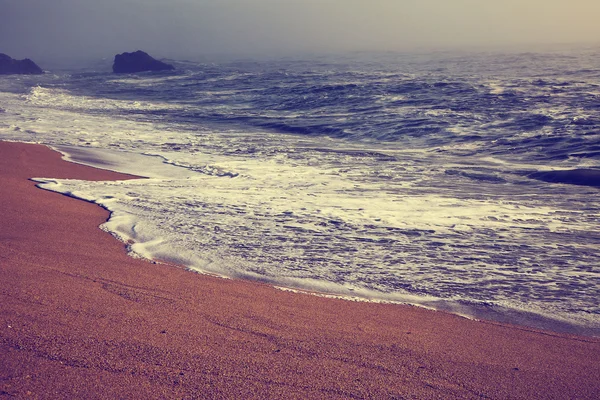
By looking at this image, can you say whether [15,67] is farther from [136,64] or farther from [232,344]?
[232,344]

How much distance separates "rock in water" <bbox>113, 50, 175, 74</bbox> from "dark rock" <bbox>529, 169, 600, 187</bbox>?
49287 millimetres

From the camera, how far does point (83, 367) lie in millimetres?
3344

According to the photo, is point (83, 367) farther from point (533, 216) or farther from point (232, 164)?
point (232, 164)

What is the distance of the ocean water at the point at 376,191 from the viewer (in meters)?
5.89

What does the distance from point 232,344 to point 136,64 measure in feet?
186

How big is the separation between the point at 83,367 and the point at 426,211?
20.6 feet

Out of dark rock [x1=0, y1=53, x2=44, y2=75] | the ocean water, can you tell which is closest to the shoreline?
the ocean water

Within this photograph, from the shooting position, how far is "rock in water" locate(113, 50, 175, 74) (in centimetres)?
5591

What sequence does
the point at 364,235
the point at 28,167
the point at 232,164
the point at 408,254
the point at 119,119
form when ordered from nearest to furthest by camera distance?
the point at 408,254, the point at 364,235, the point at 28,167, the point at 232,164, the point at 119,119

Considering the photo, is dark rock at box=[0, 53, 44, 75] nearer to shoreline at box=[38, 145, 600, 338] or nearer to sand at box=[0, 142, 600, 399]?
sand at box=[0, 142, 600, 399]

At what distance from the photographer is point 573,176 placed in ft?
38.7

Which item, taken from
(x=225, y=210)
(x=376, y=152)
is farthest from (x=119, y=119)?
(x=225, y=210)

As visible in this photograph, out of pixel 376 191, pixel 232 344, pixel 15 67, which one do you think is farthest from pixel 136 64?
pixel 232 344

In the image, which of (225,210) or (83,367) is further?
(225,210)
